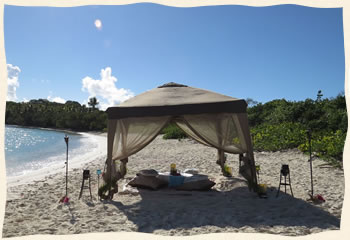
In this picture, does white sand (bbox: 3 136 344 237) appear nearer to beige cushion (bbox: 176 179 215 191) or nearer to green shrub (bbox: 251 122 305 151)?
beige cushion (bbox: 176 179 215 191)

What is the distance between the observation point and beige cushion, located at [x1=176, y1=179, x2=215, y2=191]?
18.5ft

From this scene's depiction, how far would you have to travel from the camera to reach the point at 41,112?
55.2 meters

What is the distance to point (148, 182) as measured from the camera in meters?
5.74

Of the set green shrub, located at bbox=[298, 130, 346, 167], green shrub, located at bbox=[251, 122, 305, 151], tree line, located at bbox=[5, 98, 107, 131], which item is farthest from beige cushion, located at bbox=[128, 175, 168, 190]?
tree line, located at bbox=[5, 98, 107, 131]

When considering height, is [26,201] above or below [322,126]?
below

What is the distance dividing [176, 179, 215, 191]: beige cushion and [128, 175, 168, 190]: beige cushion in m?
0.45

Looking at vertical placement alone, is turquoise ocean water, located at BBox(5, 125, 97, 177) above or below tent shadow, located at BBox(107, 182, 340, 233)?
below

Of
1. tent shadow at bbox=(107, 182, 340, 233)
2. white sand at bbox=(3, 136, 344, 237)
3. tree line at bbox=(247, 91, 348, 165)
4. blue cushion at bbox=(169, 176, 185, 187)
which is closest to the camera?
white sand at bbox=(3, 136, 344, 237)

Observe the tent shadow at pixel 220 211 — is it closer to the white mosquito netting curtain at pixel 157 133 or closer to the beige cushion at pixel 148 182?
the beige cushion at pixel 148 182

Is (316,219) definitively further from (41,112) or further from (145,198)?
(41,112)

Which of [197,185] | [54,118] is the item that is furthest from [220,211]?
[54,118]

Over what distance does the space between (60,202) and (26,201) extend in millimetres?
870

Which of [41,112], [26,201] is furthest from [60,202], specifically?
[41,112]

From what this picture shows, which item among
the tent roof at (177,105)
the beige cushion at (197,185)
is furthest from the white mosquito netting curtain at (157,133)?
the beige cushion at (197,185)
